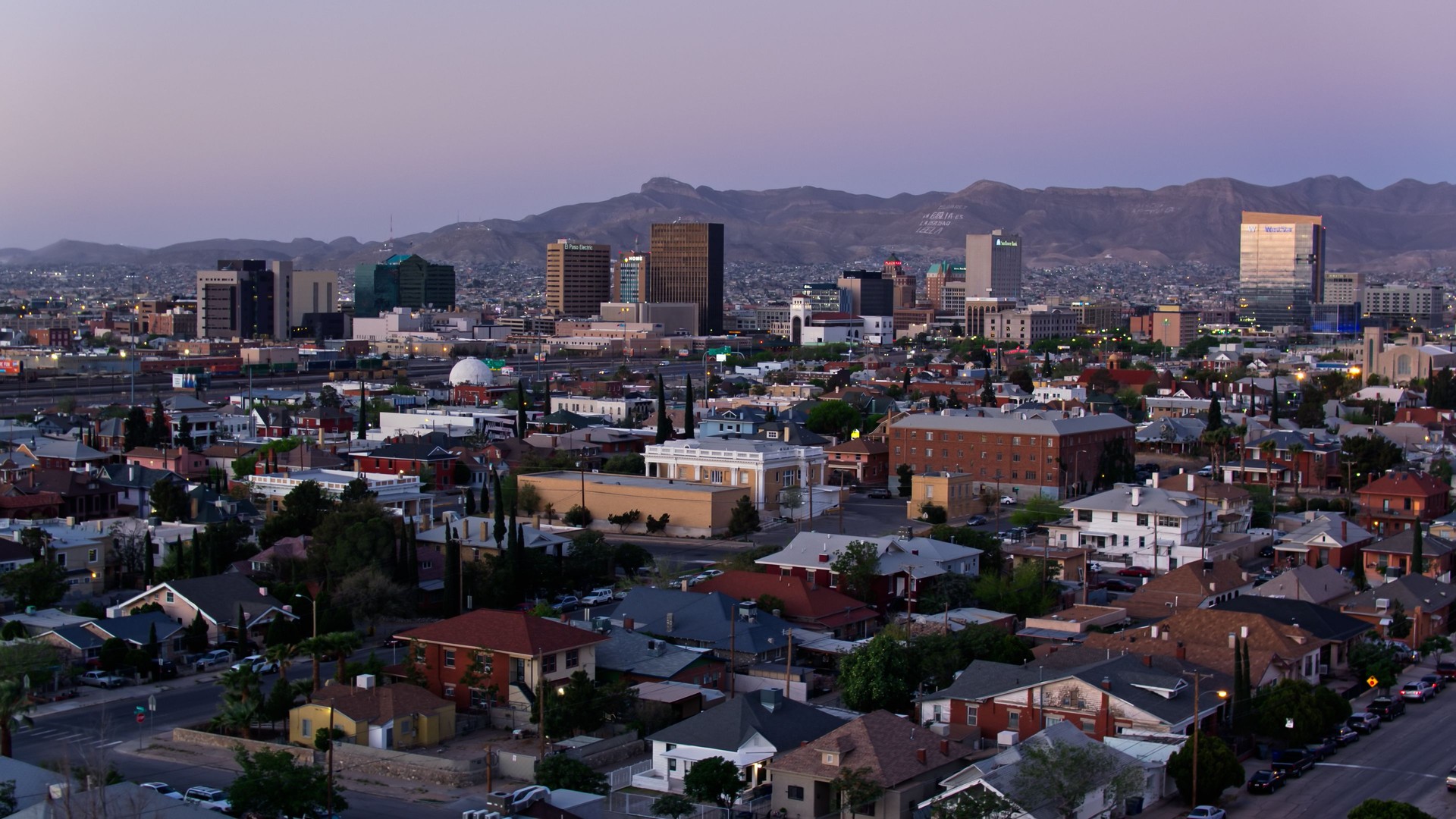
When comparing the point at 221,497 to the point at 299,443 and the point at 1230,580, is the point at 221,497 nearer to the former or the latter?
the point at 299,443

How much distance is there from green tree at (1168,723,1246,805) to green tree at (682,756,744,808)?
20.5ft

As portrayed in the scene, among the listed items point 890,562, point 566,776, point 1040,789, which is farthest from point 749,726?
point 890,562

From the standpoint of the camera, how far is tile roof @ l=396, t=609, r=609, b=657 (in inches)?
1121

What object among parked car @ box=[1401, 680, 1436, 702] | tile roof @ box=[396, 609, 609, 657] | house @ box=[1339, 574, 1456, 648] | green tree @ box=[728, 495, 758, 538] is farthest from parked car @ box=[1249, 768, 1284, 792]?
green tree @ box=[728, 495, 758, 538]

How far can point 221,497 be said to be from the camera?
50.1 metres

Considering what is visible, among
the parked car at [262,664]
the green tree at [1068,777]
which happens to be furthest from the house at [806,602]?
the green tree at [1068,777]

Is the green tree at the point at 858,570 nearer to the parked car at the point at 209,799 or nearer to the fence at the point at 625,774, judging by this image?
the fence at the point at 625,774

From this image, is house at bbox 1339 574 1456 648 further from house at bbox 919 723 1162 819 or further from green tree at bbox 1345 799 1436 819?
green tree at bbox 1345 799 1436 819

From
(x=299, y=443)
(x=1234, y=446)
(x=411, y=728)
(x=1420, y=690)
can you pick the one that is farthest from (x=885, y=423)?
(x=411, y=728)

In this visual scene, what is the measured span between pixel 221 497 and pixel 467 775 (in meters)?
27.8

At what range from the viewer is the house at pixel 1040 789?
71.7 feet

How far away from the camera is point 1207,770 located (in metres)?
23.8

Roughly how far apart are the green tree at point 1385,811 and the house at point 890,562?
15.3m

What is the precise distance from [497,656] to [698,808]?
267 inches
